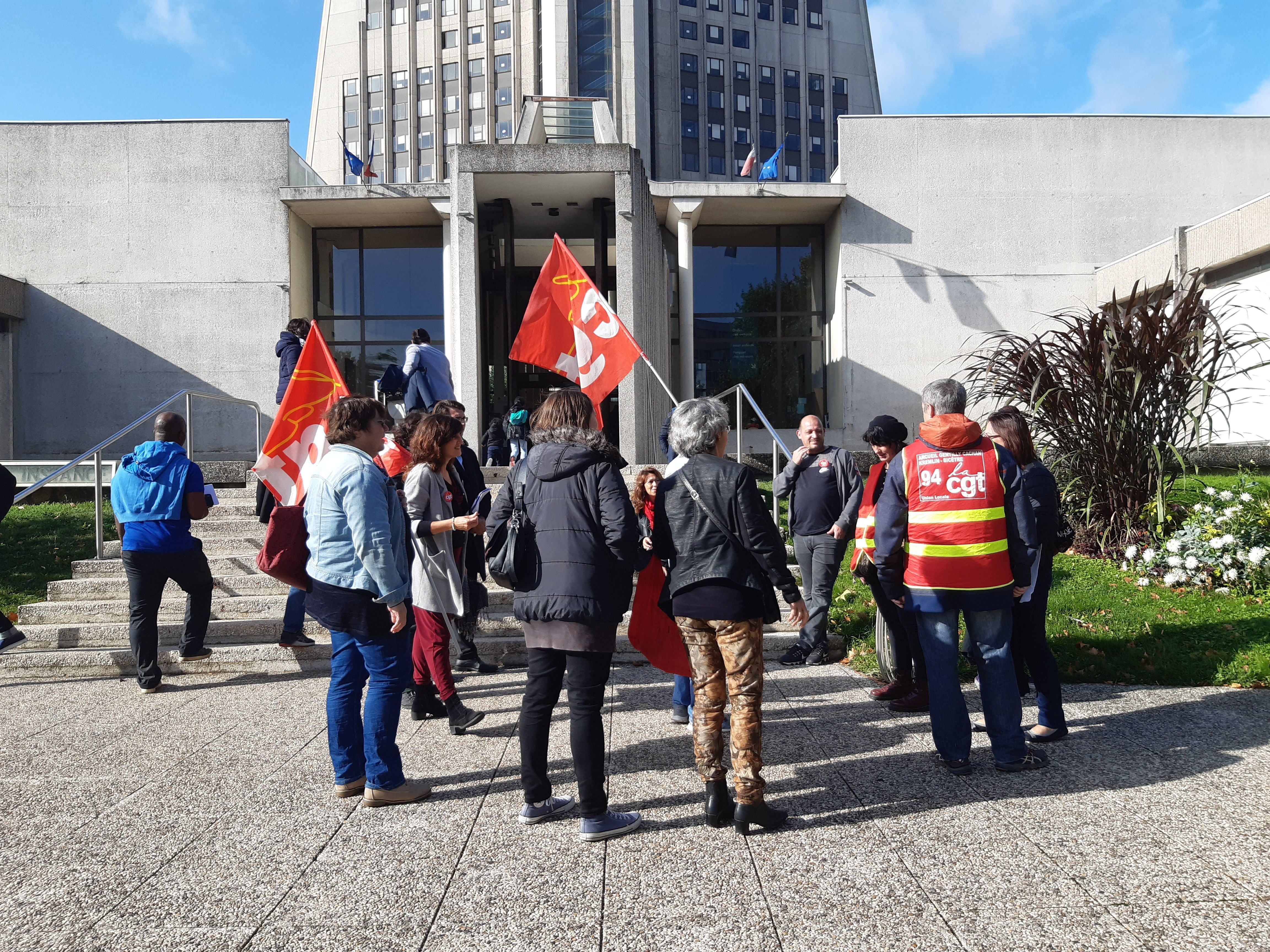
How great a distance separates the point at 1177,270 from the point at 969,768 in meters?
14.6

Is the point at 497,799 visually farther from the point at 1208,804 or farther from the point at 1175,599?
the point at 1175,599

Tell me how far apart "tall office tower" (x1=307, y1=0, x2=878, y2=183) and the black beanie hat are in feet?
184

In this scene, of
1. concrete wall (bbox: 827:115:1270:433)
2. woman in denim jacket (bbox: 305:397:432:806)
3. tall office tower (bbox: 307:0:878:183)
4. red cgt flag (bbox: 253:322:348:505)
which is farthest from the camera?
tall office tower (bbox: 307:0:878:183)

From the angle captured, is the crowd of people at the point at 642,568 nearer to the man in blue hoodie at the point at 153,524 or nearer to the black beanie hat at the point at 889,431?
the black beanie hat at the point at 889,431

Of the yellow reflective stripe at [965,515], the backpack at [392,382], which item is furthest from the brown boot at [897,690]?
the backpack at [392,382]

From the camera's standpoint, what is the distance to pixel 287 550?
4.07 metres

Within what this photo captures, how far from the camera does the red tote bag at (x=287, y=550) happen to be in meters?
4.05

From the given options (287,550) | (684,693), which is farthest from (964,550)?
(287,550)

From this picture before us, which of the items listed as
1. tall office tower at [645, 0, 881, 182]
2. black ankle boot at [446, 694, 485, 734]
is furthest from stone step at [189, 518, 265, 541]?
tall office tower at [645, 0, 881, 182]

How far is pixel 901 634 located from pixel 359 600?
3301 millimetres

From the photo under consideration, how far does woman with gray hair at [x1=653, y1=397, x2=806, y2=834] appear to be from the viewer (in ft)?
11.3

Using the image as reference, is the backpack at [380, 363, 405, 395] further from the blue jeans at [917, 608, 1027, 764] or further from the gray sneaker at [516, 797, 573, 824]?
the blue jeans at [917, 608, 1027, 764]

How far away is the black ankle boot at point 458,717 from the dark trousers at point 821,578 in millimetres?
2618

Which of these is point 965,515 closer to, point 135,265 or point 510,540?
point 510,540
